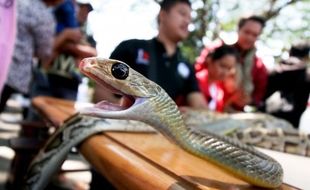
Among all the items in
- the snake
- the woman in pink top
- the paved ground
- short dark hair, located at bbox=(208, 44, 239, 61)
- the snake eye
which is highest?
the snake eye

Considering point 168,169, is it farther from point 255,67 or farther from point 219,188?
point 255,67

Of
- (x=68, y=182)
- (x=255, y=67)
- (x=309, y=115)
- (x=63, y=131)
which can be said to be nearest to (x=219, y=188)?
(x=63, y=131)

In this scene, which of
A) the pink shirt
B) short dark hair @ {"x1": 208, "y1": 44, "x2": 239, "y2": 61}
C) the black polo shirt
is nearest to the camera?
the pink shirt

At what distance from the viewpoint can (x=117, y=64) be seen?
746mm

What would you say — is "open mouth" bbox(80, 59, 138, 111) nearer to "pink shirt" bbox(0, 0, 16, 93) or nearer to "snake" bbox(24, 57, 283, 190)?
"snake" bbox(24, 57, 283, 190)

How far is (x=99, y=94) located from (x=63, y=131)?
46.2 inches

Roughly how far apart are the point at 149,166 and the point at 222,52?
217 cm

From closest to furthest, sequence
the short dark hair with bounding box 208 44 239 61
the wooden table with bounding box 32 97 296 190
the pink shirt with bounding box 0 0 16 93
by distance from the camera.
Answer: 1. the wooden table with bounding box 32 97 296 190
2. the pink shirt with bounding box 0 0 16 93
3. the short dark hair with bounding box 208 44 239 61

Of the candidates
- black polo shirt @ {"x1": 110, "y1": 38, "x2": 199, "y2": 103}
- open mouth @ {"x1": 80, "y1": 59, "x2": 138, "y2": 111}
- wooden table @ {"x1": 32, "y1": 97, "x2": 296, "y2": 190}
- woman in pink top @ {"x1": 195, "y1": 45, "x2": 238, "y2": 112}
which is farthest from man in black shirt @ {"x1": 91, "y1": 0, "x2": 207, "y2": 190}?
open mouth @ {"x1": 80, "y1": 59, "x2": 138, "y2": 111}

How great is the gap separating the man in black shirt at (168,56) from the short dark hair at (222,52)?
0.25 metres

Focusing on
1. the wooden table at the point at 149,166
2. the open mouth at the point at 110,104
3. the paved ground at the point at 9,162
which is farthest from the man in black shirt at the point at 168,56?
the open mouth at the point at 110,104

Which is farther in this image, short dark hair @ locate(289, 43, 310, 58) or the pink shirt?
short dark hair @ locate(289, 43, 310, 58)

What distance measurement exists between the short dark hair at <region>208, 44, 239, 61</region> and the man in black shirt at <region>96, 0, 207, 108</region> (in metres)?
0.25

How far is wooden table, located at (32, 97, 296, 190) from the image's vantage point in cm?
67
